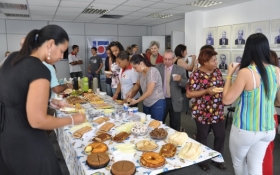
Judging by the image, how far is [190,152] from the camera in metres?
1.35

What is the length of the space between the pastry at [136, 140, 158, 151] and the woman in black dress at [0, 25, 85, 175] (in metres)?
0.52

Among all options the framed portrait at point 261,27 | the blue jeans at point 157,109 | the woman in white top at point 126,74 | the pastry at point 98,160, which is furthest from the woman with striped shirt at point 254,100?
the framed portrait at point 261,27

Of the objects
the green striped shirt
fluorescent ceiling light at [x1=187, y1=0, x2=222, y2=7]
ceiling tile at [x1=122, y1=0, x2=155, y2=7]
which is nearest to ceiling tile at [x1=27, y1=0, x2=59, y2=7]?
ceiling tile at [x1=122, y1=0, x2=155, y2=7]

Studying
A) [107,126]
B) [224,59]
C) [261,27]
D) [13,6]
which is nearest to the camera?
[107,126]

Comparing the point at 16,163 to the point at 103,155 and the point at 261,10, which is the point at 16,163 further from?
the point at 261,10

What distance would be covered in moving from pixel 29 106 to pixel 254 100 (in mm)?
1354

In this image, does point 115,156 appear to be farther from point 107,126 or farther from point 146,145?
point 107,126

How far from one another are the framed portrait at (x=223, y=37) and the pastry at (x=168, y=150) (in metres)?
3.91

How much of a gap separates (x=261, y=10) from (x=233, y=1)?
21.8 inches

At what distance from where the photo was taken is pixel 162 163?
1.24m

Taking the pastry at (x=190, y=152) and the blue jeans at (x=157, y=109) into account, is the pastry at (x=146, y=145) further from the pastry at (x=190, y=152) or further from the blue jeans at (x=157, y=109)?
the blue jeans at (x=157, y=109)

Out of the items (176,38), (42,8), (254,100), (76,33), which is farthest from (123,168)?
(76,33)

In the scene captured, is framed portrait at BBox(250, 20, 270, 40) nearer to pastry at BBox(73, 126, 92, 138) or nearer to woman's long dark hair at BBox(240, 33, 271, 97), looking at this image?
woman's long dark hair at BBox(240, 33, 271, 97)

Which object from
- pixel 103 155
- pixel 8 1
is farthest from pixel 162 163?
pixel 8 1
